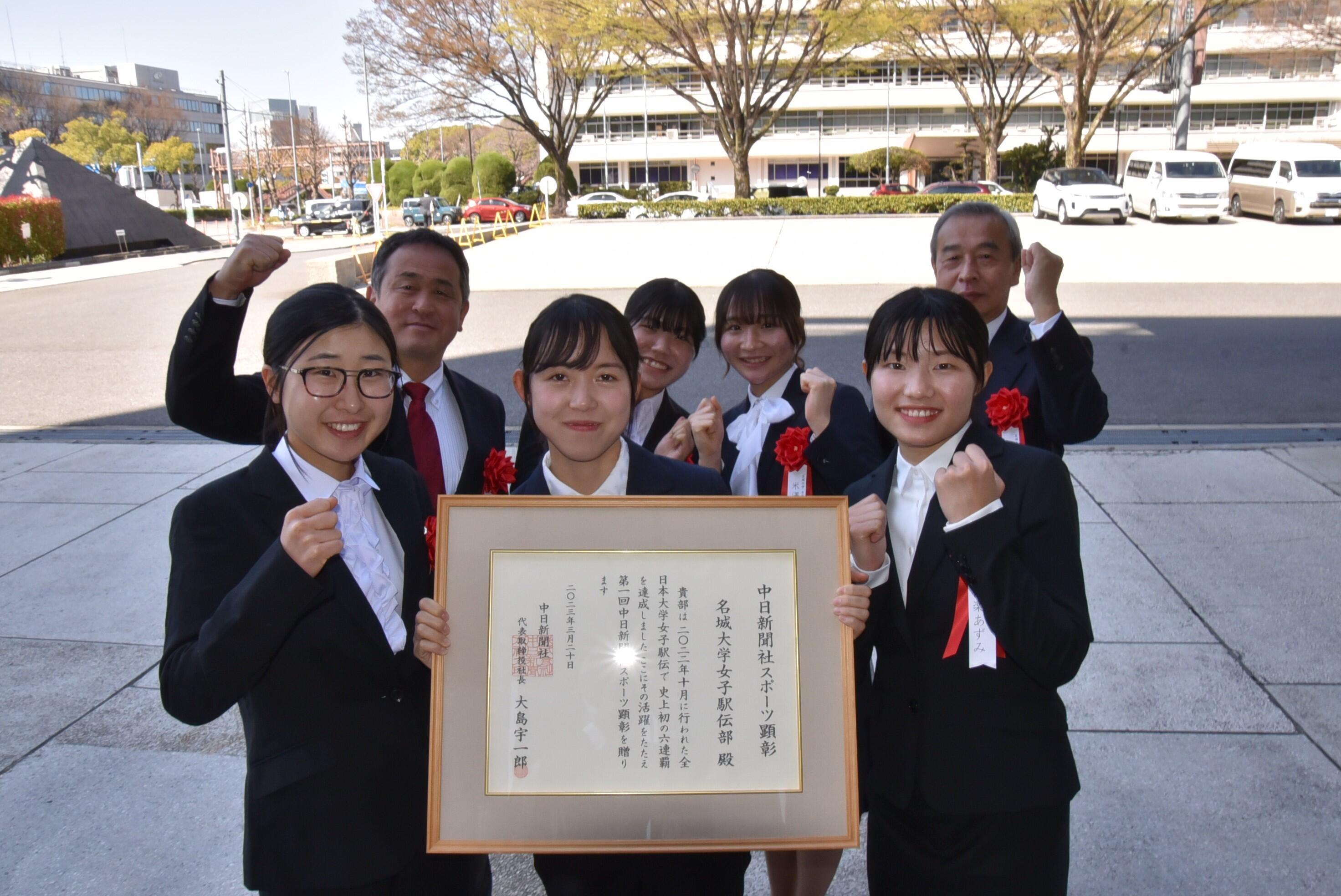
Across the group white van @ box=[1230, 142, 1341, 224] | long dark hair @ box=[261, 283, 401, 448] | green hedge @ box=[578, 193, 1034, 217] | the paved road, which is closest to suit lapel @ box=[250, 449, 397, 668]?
long dark hair @ box=[261, 283, 401, 448]

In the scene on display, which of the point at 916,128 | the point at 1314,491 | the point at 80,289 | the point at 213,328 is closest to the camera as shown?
the point at 213,328

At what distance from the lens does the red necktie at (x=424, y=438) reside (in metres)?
2.51

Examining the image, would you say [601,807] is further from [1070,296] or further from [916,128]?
[916,128]

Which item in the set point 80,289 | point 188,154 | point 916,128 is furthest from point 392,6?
point 188,154

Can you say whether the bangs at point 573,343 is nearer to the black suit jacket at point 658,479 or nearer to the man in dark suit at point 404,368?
the black suit jacket at point 658,479

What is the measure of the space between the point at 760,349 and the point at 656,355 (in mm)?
298

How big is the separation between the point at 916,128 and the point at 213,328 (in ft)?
189

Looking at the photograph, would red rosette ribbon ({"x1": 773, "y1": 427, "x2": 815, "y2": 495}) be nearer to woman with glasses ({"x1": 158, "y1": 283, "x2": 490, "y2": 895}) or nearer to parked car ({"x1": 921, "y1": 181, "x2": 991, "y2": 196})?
woman with glasses ({"x1": 158, "y1": 283, "x2": 490, "y2": 895})

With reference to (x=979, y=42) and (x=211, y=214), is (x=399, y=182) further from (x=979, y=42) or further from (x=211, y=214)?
(x=979, y=42)

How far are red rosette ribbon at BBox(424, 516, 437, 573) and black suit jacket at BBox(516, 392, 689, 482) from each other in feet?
1.22

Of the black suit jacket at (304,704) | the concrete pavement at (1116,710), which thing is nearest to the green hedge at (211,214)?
the concrete pavement at (1116,710)

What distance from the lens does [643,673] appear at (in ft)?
5.55

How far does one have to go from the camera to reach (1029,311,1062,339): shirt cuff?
2436mm

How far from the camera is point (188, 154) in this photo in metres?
69.7
